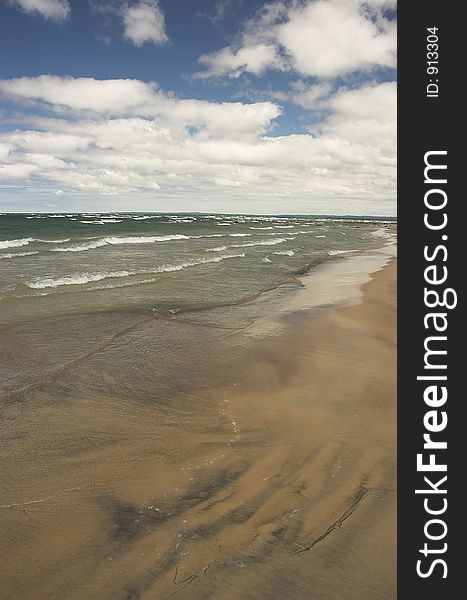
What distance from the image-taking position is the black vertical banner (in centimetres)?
195

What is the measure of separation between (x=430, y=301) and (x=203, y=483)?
3806mm

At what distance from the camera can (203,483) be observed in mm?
4754

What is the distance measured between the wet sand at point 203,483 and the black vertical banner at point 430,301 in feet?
6.31

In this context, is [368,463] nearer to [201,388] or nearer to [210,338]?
[201,388]

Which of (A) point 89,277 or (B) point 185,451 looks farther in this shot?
(A) point 89,277

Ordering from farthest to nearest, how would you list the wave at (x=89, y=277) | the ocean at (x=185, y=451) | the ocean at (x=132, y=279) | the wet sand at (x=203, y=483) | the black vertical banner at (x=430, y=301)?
1. the wave at (x=89, y=277)
2. the ocean at (x=132, y=279)
3. the ocean at (x=185, y=451)
4. the wet sand at (x=203, y=483)
5. the black vertical banner at (x=430, y=301)

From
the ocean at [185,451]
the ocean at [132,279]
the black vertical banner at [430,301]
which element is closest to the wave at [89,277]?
the ocean at [132,279]

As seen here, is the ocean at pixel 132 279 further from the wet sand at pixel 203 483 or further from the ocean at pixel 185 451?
the wet sand at pixel 203 483

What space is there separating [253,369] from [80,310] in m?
7.94

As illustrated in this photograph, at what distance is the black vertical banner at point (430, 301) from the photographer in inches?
76.7

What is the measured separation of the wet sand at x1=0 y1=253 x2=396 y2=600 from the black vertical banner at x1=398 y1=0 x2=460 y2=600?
6.31 ft

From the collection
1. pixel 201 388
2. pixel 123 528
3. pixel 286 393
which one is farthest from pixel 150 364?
pixel 123 528

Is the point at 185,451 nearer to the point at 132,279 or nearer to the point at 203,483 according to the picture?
the point at 203,483

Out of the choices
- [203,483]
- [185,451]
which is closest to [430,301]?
[203,483]
